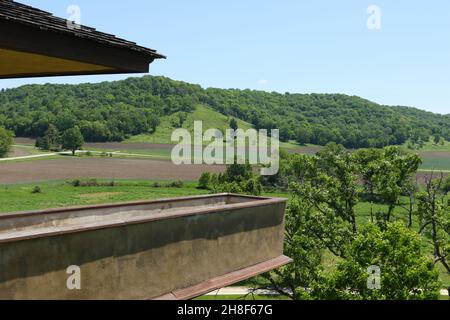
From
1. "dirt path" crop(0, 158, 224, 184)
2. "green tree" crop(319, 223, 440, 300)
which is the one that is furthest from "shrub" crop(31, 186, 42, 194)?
"green tree" crop(319, 223, 440, 300)

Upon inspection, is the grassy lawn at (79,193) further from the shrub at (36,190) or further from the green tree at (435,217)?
the green tree at (435,217)

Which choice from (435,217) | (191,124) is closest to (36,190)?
(435,217)

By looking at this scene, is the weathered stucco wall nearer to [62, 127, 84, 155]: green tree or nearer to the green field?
[62, 127, 84, 155]: green tree

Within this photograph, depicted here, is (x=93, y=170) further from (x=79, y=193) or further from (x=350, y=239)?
(x=350, y=239)

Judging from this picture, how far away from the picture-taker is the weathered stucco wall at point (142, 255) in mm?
5422

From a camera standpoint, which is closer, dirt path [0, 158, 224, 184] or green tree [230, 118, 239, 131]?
dirt path [0, 158, 224, 184]

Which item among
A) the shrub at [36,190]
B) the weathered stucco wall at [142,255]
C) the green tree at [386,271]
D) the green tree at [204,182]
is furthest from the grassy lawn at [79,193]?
the weathered stucco wall at [142,255]

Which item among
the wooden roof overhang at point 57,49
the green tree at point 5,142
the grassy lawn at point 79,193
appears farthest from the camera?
the green tree at point 5,142

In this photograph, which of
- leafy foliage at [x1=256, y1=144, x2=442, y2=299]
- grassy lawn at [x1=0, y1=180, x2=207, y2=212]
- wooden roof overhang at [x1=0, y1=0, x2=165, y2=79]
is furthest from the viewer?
grassy lawn at [x1=0, y1=180, x2=207, y2=212]

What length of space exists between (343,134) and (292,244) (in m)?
144

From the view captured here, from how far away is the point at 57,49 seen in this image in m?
5.28

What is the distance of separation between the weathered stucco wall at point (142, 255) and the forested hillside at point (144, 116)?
463 feet

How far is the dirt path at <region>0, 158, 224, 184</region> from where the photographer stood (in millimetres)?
92200

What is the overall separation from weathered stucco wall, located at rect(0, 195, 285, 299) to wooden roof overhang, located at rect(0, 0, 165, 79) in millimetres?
2215
